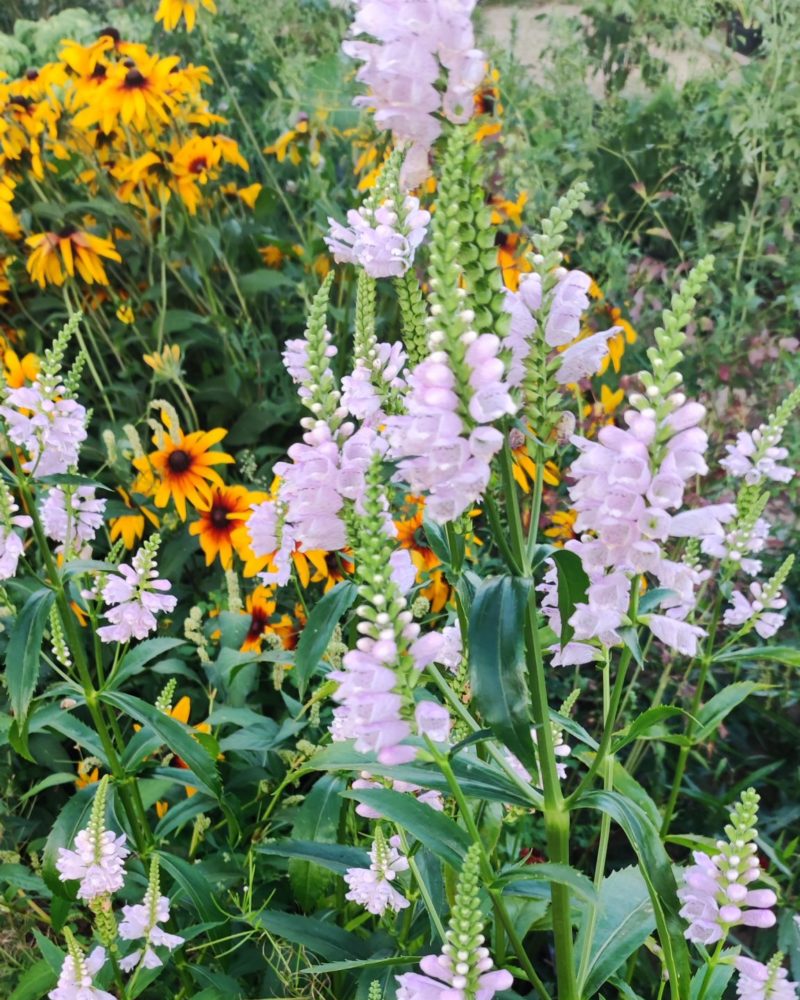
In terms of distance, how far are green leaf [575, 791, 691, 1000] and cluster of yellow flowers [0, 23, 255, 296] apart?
Result: 7.15ft

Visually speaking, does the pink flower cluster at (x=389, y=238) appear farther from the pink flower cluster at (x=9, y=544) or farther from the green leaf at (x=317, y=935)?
Answer: the green leaf at (x=317, y=935)

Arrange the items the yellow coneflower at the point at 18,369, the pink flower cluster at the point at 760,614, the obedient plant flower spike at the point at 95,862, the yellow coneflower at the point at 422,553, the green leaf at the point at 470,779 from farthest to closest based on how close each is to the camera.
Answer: the yellow coneflower at the point at 18,369, the yellow coneflower at the point at 422,553, the pink flower cluster at the point at 760,614, the obedient plant flower spike at the point at 95,862, the green leaf at the point at 470,779

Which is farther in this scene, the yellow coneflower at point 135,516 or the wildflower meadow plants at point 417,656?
the yellow coneflower at point 135,516

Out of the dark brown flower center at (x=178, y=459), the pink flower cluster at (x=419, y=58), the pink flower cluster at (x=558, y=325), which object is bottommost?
the dark brown flower center at (x=178, y=459)

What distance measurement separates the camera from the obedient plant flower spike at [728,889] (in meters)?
1.08

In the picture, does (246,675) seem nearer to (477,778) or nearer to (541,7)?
(477,778)

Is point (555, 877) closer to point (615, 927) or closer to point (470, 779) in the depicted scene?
point (470, 779)

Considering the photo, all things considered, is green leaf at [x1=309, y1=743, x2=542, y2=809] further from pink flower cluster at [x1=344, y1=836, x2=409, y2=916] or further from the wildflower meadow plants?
pink flower cluster at [x1=344, y1=836, x2=409, y2=916]

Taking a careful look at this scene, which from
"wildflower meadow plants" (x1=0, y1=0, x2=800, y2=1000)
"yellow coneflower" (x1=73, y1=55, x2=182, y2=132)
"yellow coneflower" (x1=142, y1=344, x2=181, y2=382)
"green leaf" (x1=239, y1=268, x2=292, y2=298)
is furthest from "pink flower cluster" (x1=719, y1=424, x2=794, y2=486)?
"yellow coneflower" (x1=73, y1=55, x2=182, y2=132)

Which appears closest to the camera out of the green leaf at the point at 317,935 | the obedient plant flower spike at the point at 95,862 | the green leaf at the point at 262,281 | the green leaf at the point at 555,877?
the green leaf at the point at 555,877

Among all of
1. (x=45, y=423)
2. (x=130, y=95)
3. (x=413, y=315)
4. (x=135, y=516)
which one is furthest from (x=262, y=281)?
(x=413, y=315)

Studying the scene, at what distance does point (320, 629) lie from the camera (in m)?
1.17

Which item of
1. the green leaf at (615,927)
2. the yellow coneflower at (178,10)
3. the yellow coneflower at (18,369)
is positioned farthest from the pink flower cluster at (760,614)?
the yellow coneflower at (178,10)

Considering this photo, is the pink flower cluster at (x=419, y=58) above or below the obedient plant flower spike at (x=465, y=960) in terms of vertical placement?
above
